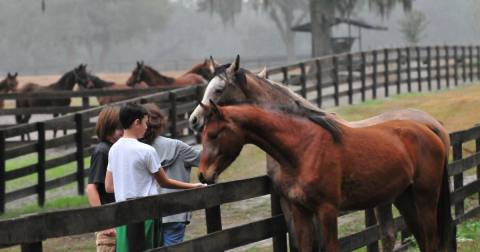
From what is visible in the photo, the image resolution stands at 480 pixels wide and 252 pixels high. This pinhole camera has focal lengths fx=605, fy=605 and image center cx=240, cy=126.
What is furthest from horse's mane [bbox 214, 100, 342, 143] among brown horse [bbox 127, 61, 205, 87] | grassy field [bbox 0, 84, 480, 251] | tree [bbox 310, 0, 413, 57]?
tree [bbox 310, 0, 413, 57]

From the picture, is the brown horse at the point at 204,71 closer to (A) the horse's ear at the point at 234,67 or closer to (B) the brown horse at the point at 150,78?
(B) the brown horse at the point at 150,78

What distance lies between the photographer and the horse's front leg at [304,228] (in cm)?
372

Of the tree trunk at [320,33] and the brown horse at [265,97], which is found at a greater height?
the tree trunk at [320,33]

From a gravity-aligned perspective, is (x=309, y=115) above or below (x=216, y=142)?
above

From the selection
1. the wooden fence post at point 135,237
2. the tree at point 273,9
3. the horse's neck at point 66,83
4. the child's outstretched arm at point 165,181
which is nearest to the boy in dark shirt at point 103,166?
the child's outstretched arm at point 165,181

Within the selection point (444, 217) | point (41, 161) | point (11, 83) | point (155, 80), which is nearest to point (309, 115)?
point (444, 217)

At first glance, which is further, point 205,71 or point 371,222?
point 205,71

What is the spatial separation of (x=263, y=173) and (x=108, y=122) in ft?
21.3

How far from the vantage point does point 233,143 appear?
3.53 m

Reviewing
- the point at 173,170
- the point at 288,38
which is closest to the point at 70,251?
the point at 173,170

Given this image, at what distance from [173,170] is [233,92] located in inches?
39.4

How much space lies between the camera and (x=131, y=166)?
143 inches

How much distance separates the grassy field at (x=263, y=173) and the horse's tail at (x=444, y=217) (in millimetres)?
999

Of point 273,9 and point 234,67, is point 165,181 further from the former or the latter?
point 273,9
